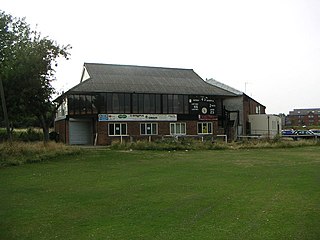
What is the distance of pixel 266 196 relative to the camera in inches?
393

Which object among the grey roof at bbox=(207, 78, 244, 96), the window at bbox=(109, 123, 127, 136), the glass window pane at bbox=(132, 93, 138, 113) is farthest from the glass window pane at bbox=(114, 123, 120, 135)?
the grey roof at bbox=(207, 78, 244, 96)

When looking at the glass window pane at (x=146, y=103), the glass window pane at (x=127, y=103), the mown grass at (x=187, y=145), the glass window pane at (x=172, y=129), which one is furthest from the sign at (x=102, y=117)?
the mown grass at (x=187, y=145)

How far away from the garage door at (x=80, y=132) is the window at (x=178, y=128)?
9.11m

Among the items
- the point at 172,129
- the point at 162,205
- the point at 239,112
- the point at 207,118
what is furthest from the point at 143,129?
the point at 162,205

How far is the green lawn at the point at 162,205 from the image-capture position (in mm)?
6879

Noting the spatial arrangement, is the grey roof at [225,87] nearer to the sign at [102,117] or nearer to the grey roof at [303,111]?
the sign at [102,117]

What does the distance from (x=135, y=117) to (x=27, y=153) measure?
21.1 m

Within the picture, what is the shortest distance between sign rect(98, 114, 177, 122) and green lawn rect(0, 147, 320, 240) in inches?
999

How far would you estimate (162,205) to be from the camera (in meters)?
9.09

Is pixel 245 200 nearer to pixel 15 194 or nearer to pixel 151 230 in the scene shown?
pixel 151 230

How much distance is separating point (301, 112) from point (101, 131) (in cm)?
14876

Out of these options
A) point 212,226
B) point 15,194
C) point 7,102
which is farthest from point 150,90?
point 212,226

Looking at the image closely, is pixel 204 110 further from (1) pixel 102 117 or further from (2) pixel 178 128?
(1) pixel 102 117

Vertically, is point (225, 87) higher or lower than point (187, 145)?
higher
